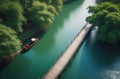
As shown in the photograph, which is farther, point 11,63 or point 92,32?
point 92,32

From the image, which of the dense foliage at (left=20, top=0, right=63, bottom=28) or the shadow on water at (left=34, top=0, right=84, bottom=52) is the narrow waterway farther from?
the dense foliage at (left=20, top=0, right=63, bottom=28)

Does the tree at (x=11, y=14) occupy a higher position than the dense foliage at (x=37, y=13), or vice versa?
the tree at (x=11, y=14)

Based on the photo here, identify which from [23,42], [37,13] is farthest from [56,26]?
[23,42]

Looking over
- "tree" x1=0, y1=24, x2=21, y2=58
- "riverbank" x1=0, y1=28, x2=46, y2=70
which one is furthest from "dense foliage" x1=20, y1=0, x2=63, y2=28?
"tree" x1=0, y1=24, x2=21, y2=58

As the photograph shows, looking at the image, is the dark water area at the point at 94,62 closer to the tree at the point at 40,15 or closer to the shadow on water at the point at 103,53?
the shadow on water at the point at 103,53

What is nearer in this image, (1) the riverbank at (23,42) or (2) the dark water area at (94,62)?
(2) the dark water area at (94,62)

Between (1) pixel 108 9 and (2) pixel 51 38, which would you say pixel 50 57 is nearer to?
(2) pixel 51 38

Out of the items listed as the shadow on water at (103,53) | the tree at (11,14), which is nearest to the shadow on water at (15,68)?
the tree at (11,14)

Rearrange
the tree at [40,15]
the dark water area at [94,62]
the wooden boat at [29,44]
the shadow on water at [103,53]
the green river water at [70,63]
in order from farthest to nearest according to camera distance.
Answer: the tree at [40,15], the wooden boat at [29,44], the shadow on water at [103,53], the green river water at [70,63], the dark water area at [94,62]

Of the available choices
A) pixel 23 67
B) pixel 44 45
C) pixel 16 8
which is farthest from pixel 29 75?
pixel 16 8
